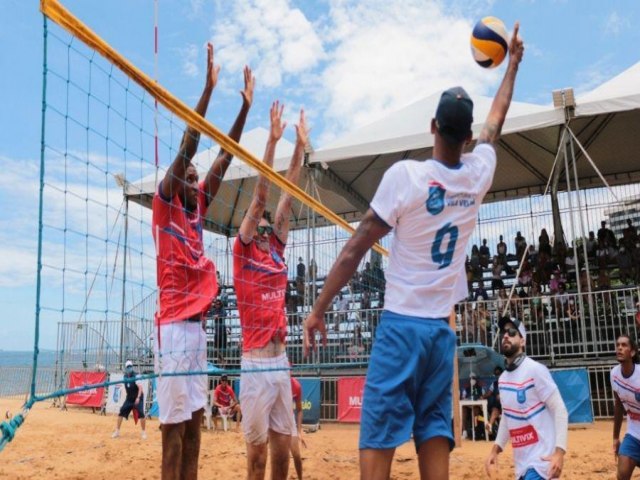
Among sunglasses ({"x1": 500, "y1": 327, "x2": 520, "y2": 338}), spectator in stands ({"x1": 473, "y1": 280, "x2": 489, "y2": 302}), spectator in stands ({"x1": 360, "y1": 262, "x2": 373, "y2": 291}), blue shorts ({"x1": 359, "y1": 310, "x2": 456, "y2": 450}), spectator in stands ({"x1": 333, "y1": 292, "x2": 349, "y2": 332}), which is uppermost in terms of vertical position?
spectator in stands ({"x1": 360, "y1": 262, "x2": 373, "y2": 291})

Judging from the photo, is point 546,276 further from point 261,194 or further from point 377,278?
point 261,194

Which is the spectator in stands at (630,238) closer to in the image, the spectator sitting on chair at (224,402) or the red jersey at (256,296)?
the spectator sitting on chair at (224,402)

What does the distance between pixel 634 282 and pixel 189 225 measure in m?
11.5

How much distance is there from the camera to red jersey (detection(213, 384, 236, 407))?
11.2 meters

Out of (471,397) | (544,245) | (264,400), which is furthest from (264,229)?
(544,245)

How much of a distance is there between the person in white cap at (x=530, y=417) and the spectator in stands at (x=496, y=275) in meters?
10.3

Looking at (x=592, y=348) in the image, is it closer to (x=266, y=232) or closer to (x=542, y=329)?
(x=542, y=329)

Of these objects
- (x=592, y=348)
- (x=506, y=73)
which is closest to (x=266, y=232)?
(x=506, y=73)

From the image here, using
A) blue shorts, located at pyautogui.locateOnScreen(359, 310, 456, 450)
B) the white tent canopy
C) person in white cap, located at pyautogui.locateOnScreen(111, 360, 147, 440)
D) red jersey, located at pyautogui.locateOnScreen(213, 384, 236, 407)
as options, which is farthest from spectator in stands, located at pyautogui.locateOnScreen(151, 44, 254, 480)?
red jersey, located at pyautogui.locateOnScreen(213, 384, 236, 407)

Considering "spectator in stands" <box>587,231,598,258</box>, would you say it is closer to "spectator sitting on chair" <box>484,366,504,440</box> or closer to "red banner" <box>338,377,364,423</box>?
"spectator sitting on chair" <box>484,366,504,440</box>

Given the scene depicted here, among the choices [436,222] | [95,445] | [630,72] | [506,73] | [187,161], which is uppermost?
[630,72]

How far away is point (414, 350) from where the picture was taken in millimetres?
1893

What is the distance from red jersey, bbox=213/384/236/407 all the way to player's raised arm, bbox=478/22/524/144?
9660mm

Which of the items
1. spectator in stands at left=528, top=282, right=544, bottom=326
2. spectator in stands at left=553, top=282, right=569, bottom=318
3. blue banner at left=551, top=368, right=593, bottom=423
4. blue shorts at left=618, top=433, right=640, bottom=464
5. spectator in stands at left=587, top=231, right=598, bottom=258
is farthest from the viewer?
spectator in stands at left=587, top=231, right=598, bottom=258
